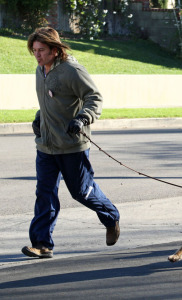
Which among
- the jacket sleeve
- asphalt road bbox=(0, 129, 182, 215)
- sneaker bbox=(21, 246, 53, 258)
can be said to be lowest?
asphalt road bbox=(0, 129, 182, 215)

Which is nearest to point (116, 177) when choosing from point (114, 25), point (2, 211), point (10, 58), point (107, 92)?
point (2, 211)

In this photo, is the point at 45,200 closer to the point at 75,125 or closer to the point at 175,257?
the point at 75,125

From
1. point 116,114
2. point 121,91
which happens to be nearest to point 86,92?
point 116,114

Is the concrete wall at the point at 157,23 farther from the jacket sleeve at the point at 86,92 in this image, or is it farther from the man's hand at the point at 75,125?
the man's hand at the point at 75,125

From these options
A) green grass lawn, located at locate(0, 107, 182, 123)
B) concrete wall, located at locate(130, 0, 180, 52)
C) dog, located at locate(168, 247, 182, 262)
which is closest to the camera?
dog, located at locate(168, 247, 182, 262)

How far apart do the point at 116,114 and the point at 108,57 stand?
1028 cm

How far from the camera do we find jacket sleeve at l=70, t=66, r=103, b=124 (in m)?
5.07

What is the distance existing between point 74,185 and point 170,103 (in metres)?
17.9

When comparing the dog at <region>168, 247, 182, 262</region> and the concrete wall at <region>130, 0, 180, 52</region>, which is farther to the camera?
the concrete wall at <region>130, 0, 180, 52</region>

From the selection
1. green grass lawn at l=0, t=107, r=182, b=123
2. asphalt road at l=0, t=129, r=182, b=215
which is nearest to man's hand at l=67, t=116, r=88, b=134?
asphalt road at l=0, t=129, r=182, b=215

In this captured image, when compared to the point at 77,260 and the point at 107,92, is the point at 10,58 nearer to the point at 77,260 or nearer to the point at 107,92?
the point at 107,92

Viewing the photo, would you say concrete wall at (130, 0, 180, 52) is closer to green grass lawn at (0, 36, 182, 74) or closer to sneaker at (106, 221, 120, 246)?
green grass lawn at (0, 36, 182, 74)

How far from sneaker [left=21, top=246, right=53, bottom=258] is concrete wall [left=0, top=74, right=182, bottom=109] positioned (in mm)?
14512

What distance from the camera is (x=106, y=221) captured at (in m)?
A: 5.53
